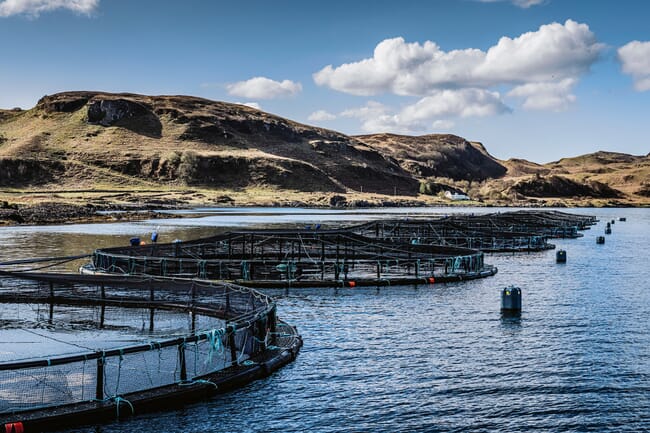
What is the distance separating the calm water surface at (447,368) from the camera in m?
23.3

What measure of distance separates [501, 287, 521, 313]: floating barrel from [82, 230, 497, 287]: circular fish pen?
13311 mm

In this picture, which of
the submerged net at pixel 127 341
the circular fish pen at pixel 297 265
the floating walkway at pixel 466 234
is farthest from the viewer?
the floating walkway at pixel 466 234

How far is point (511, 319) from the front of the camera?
1683 inches

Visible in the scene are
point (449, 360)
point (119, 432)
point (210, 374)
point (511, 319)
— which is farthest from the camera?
point (511, 319)

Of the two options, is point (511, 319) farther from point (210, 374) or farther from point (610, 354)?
point (210, 374)

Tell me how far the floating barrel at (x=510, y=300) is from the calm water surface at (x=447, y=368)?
1.11 m

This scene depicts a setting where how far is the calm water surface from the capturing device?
2327 centimetres

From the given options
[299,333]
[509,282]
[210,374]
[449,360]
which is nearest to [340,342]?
[299,333]

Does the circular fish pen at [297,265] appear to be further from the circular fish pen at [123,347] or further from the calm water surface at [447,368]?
the circular fish pen at [123,347]

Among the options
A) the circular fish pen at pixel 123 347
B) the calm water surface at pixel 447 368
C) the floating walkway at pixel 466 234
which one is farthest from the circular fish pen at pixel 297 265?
the floating walkway at pixel 466 234

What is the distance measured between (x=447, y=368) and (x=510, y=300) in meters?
16.1

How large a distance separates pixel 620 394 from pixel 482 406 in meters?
5.99

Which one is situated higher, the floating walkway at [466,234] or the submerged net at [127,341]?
the floating walkway at [466,234]

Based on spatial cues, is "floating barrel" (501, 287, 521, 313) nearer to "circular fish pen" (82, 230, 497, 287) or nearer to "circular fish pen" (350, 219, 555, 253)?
"circular fish pen" (82, 230, 497, 287)
